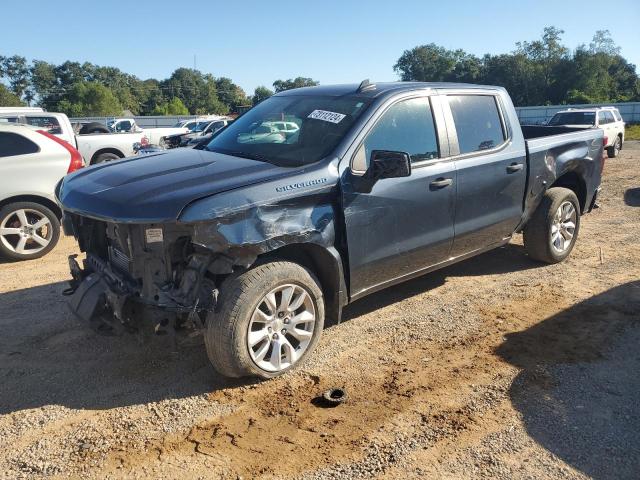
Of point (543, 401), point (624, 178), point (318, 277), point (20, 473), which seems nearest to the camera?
point (20, 473)

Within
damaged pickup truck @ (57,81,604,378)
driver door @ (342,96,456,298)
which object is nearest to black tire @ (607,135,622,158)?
damaged pickup truck @ (57,81,604,378)

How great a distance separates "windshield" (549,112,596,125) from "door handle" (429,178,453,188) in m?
14.6

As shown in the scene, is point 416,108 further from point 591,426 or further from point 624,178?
point 624,178

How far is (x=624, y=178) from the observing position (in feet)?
40.4

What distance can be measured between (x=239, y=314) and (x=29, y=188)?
458 centimetres

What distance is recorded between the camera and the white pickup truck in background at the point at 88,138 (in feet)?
36.3

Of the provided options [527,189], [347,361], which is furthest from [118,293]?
[527,189]

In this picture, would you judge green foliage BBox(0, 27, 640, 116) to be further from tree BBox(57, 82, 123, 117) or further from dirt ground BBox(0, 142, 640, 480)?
dirt ground BBox(0, 142, 640, 480)

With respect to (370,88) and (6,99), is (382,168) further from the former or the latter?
(6,99)

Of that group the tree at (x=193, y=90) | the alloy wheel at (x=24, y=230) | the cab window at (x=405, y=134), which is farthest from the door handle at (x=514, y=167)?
the tree at (x=193, y=90)

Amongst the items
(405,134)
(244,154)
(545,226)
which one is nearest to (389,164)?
(405,134)

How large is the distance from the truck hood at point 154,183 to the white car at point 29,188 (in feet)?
9.70

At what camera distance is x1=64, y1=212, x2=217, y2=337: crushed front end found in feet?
10.8

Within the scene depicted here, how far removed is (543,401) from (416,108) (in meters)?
2.41
